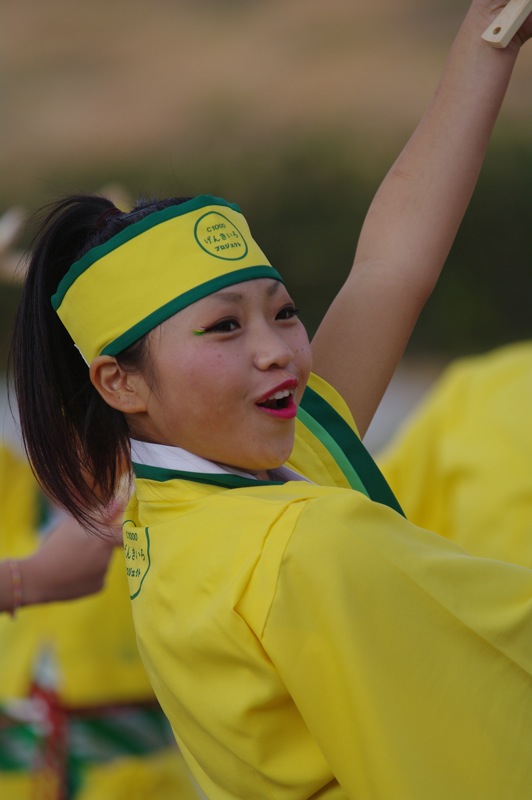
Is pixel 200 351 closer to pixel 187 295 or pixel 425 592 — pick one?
pixel 187 295

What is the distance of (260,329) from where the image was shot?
5.03ft

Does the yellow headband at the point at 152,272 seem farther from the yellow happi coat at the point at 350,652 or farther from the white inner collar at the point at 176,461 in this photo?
the yellow happi coat at the point at 350,652

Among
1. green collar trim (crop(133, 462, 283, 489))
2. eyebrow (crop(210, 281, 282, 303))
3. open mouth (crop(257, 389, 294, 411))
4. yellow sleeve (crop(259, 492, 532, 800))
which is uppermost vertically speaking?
eyebrow (crop(210, 281, 282, 303))

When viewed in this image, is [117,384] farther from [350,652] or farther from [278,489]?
[350,652]

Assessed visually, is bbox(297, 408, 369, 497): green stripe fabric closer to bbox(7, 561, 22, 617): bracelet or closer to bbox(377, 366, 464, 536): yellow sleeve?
bbox(7, 561, 22, 617): bracelet

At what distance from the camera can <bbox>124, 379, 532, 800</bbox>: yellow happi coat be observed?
1353mm

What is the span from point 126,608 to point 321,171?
489 centimetres

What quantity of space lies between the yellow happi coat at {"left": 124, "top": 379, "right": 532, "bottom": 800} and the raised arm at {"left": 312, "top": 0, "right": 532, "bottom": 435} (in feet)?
1.39

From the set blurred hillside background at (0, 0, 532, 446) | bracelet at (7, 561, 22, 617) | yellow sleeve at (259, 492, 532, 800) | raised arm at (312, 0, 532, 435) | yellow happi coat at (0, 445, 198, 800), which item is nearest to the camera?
yellow sleeve at (259, 492, 532, 800)

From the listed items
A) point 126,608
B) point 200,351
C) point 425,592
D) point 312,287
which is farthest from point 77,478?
point 312,287

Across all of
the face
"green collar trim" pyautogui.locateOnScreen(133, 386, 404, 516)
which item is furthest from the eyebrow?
"green collar trim" pyautogui.locateOnScreen(133, 386, 404, 516)

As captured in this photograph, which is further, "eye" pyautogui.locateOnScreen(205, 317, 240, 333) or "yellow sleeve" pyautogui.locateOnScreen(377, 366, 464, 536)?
"yellow sleeve" pyautogui.locateOnScreen(377, 366, 464, 536)

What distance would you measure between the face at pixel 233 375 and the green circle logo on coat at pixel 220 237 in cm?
5

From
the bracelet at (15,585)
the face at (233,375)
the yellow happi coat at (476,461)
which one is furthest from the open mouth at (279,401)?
the yellow happi coat at (476,461)
